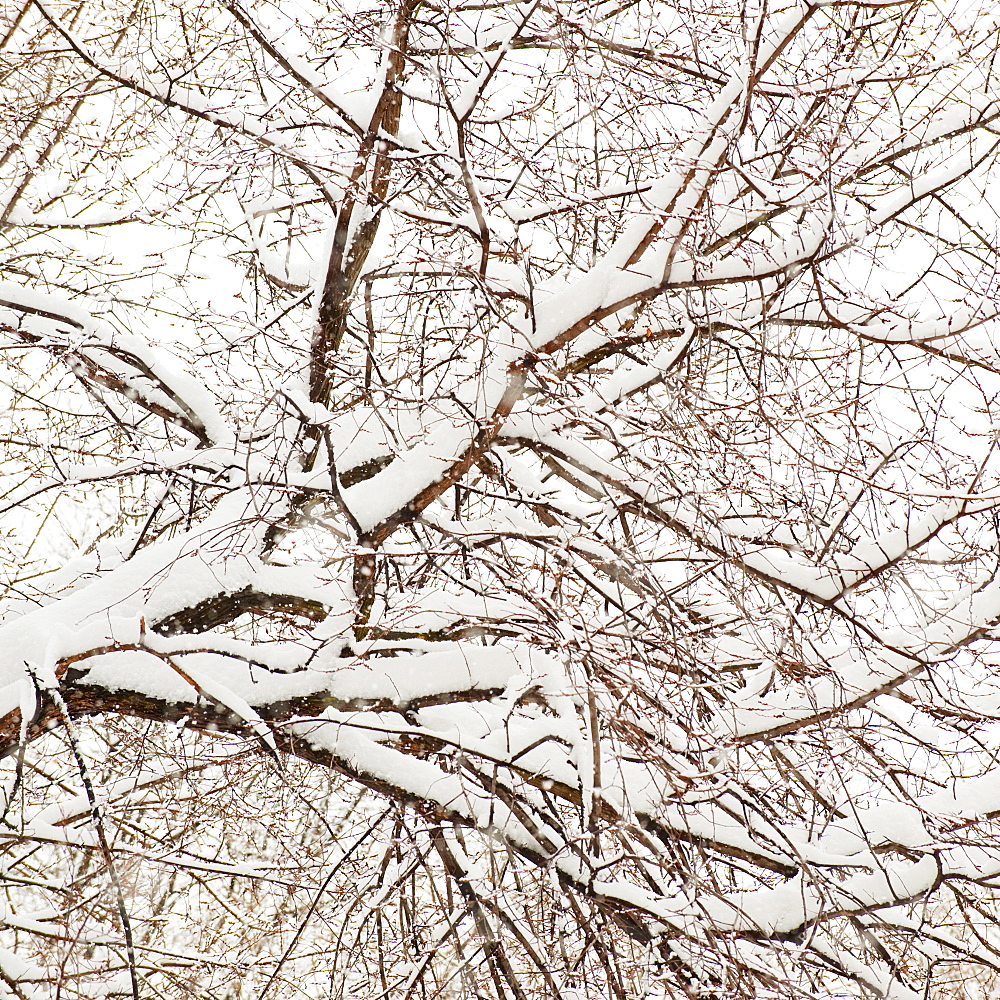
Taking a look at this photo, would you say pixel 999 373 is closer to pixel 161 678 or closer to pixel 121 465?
pixel 161 678

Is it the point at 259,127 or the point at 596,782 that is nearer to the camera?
the point at 596,782

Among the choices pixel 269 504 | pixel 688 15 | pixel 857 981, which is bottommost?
pixel 857 981

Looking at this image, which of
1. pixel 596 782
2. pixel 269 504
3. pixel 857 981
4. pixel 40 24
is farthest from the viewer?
pixel 40 24

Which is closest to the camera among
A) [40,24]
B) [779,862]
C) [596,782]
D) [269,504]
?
[596,782]

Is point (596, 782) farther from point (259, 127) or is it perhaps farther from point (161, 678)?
point (259, 127)

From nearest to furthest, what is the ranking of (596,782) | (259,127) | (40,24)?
(596,782), (259,127), (40,24)

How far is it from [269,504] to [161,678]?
738mm

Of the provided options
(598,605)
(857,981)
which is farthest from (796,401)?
(857,981)

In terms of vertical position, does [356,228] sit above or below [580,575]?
above

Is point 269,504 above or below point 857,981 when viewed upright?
above

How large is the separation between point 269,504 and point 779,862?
7.41 feet

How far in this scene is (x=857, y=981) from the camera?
2910 mm

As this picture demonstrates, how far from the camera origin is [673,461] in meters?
3.20

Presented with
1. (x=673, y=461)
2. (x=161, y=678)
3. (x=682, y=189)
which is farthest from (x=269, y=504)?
(x=682, y=189)
